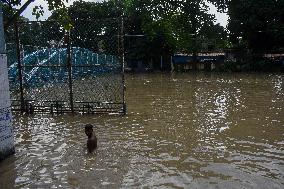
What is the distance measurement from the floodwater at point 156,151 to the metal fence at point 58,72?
96cm

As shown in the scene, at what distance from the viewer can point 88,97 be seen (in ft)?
64.8

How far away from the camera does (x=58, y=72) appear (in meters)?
27.7

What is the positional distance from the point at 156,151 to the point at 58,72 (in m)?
19.3

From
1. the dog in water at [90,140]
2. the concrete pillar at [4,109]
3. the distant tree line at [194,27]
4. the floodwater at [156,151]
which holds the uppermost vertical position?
the distant tree line at [194,27]

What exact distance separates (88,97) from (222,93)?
774cm

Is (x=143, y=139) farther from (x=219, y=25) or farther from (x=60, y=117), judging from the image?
(x=219, y=25)

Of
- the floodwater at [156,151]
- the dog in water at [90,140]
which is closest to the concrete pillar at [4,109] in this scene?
the floodwater at [156,151]

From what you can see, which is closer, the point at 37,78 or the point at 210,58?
the point at 37,78

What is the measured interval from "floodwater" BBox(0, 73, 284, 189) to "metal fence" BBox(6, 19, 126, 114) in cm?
96

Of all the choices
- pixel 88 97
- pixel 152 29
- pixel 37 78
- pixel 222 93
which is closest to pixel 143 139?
pixel 88 97

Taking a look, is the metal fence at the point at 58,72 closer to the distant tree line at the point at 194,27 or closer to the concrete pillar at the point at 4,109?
the concrete pillar at the point at 4,109

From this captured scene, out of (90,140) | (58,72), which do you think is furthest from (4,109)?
(58,72)

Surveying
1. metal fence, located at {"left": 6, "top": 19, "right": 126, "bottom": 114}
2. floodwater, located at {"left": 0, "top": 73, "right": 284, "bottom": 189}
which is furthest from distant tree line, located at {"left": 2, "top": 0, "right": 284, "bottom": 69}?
floodwater, located at {"left": 0, "top": 73, "right": 284, "bottom": 189}

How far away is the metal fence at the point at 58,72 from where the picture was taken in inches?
562
